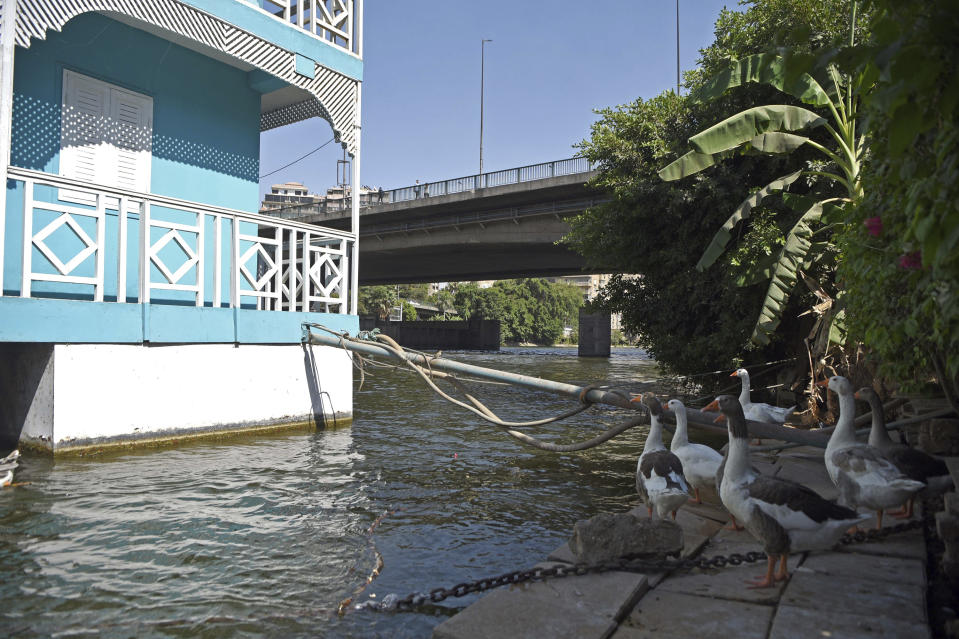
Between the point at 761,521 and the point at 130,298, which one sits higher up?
the point at 130,298

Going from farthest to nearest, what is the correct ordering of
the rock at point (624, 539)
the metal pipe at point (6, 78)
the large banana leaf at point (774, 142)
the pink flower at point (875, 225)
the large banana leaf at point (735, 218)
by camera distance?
1. the large banana leaf at point (735, 218)
2. the large banana leaf at point (774, 142)
3. the metal pipe at point (6, 78)
4. the rock at point (624, 539)
5. the pink flower at point (875, 225)

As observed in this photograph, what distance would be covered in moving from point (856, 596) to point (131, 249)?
10868 mm

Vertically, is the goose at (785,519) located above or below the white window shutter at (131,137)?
below

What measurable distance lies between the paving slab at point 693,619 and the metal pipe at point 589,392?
2.39 meters

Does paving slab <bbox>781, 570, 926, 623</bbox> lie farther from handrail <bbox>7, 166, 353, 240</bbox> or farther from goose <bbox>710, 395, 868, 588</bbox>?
handrail <bbox>7, 166, 353, 240</bbox>

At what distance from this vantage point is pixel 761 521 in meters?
4.14

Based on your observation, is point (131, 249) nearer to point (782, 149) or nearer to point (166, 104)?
point (166, 104)

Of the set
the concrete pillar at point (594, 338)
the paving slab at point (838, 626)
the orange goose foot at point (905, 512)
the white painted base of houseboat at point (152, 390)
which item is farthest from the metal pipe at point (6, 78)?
the concrete pillar at point (594, 338)

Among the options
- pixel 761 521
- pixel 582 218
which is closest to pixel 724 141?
pixel 582 218

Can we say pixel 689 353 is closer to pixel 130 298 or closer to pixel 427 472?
pixel 427 472

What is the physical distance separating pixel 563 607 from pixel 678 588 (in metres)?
0.82

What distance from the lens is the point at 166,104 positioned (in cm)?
1168

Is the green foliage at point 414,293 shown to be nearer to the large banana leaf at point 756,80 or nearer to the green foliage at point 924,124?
the large banana leaf at point 756,80

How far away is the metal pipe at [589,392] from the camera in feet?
18.9
